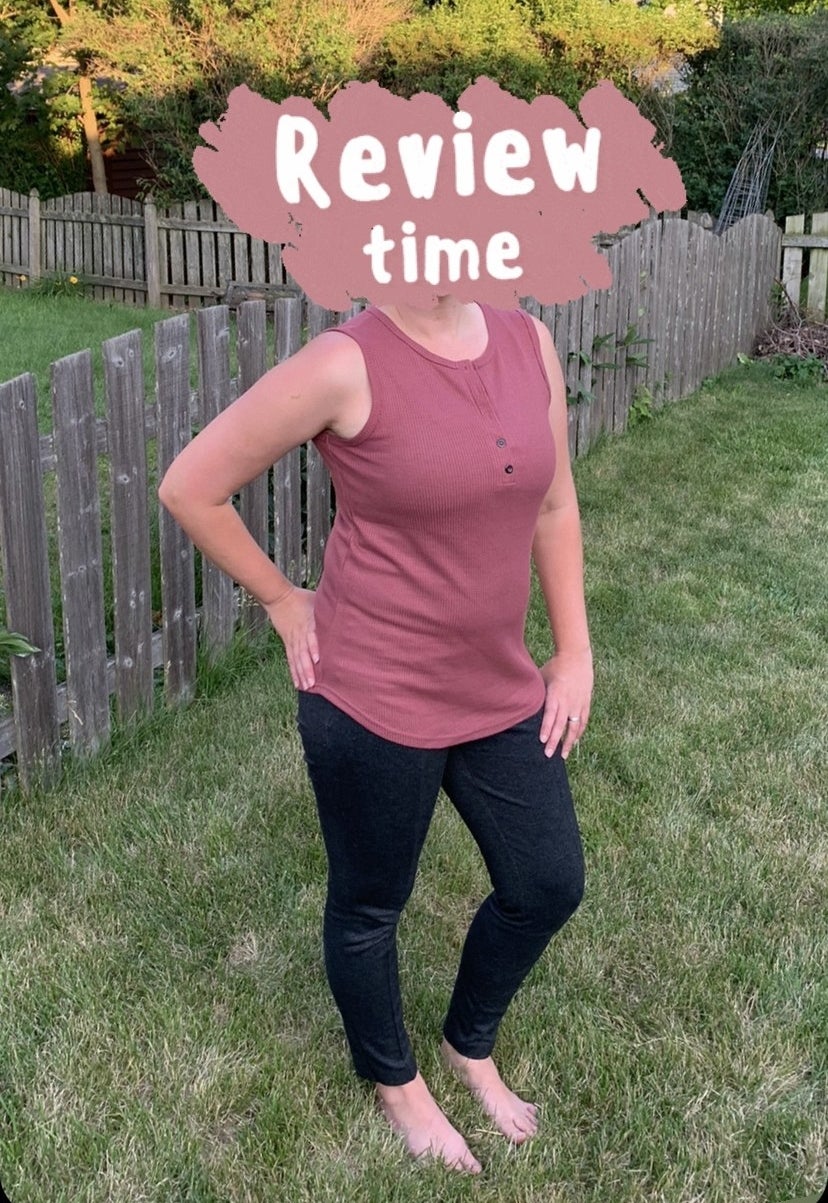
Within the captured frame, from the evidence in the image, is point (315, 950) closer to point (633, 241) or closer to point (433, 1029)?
point (433, 1029)

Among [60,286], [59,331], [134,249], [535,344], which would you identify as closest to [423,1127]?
[535,344]

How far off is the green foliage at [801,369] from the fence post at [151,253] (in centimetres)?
738

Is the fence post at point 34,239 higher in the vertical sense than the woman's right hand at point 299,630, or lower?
higher

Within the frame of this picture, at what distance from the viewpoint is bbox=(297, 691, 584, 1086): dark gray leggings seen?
5.84 ft

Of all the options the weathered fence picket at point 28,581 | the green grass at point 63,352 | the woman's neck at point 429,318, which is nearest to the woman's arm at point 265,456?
the woman's neck at point 429,318

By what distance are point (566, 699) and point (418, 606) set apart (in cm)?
41

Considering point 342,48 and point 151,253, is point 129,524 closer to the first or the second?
point 151,253

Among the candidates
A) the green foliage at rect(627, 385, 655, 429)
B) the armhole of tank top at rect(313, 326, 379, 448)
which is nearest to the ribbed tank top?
the armhole of tank top at rect(313, 326, 379, 448)

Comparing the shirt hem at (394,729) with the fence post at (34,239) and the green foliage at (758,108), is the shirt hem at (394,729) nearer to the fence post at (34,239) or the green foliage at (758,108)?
the green foliage at (758,108)

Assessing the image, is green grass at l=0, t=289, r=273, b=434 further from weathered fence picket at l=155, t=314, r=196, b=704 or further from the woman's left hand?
the woman's left hand

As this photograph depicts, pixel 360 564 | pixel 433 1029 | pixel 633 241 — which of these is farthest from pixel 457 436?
pixel 633 241

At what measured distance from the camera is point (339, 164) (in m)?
1.66

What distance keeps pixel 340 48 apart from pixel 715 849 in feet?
40.6

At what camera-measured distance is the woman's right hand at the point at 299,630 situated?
181 centimetres
